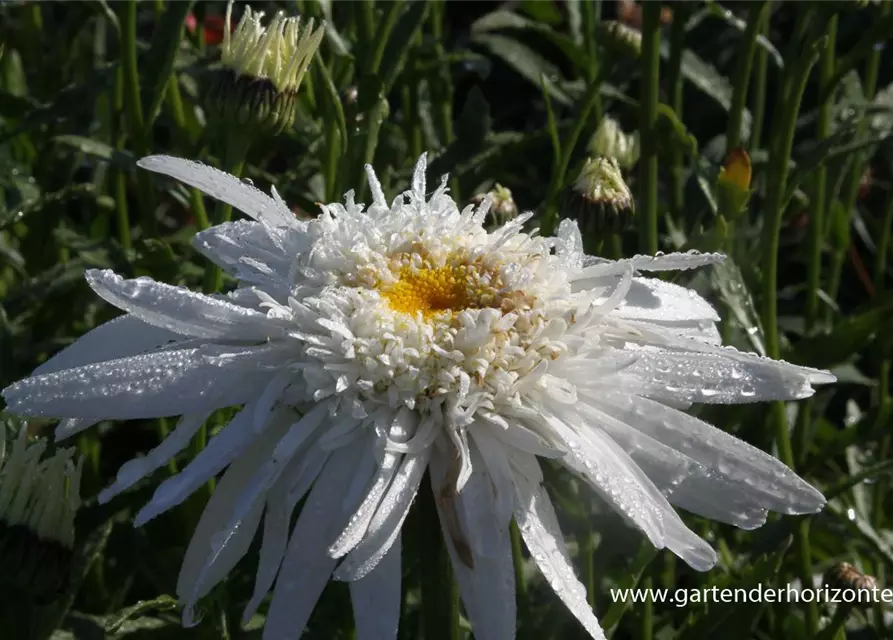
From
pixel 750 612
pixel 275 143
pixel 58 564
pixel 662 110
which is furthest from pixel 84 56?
pixel 750 612

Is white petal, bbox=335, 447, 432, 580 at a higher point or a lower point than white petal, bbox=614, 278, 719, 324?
lower

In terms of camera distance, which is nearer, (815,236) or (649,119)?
(649,119)

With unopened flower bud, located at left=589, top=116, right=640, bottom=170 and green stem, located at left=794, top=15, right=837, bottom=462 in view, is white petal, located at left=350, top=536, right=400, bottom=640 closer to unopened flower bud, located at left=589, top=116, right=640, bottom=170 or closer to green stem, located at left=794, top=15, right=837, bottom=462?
unopened flower bud, located at left=589, top=116, right=640, bottom=170

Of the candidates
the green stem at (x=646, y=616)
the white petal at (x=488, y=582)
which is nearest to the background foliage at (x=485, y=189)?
the green stem at (x=646, y=616)

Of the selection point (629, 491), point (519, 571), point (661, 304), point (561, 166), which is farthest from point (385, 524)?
point (561, 166)

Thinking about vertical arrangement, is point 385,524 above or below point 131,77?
above

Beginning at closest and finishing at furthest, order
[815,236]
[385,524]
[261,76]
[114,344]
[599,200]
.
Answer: [385,524]
[114,344]
[261,76]
[599,200]
[815,236]

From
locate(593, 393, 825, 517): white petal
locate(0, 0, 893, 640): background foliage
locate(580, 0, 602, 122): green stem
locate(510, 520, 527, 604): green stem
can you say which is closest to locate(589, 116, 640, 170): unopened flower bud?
locate(0, 0, 893, 640): background foliage

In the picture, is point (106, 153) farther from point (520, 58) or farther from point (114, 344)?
point (520, 58)
